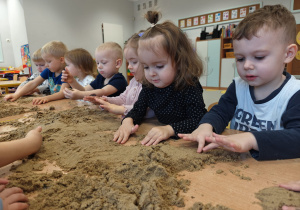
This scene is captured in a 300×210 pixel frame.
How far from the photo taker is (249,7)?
17.3ft

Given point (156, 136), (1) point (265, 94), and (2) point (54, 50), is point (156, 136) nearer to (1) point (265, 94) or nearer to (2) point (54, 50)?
(1) point (265, 94)

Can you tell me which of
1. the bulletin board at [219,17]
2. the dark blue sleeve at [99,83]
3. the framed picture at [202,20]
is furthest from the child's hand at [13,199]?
the framed picture at [202,20]

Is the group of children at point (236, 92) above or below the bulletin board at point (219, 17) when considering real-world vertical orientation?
below

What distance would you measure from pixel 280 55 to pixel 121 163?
71 cm

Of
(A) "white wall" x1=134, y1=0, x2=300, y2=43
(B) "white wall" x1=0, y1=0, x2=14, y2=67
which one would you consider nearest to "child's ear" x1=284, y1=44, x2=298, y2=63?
(A) "white wall" x1=134, y1=0, x2=300, y2=43

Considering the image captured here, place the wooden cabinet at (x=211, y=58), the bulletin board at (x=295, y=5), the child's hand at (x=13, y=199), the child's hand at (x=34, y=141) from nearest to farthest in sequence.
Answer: the child's hand at (x=13, y=199) < the child's hand at (x=34, y=141) < the bulletin board at (x=295, y=5) < the wooden cabinet at (x=211, y=58)

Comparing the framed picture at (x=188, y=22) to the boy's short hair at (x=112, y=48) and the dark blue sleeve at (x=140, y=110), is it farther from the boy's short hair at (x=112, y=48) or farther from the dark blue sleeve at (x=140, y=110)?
the dark blue sleeve at (x=140, y=110)

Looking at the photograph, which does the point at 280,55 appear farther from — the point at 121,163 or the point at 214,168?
the point at 121,163

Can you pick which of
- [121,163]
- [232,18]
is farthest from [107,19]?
[121,163]

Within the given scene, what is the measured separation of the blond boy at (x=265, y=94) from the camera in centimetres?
62

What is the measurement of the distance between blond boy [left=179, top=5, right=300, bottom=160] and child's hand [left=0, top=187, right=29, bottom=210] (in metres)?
0.50

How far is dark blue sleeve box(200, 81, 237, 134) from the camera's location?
2.79 ft

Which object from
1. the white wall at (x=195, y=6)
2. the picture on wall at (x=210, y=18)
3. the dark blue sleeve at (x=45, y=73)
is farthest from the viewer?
the picture on wall at (x=210, y=18)

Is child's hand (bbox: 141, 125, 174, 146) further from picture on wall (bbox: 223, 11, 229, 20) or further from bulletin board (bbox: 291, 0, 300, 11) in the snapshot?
picture on wall (bbox: 223, 11, 229, 20)
